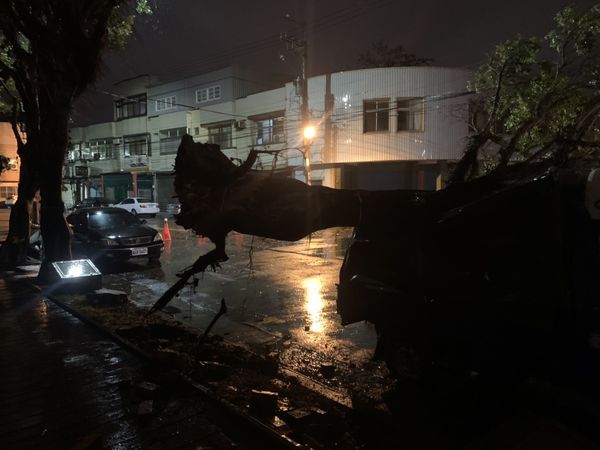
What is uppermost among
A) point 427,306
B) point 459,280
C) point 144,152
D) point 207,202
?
point 144,152

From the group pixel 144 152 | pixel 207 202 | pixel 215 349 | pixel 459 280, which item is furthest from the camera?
pixel 144 152

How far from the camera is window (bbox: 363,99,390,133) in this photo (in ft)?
84.0

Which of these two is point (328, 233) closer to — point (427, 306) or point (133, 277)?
point (133, 277)

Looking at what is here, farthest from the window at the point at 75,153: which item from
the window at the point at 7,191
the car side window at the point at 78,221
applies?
the car side window at the point at 78,221

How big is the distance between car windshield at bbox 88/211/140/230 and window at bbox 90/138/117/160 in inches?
1442

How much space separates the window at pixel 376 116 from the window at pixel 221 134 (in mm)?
12790

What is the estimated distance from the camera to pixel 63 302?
8.18 meters

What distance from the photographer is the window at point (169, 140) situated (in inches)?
1565

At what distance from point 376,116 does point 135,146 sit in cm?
2798

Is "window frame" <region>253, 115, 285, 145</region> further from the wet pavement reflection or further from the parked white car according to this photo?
the wet pavement reflection

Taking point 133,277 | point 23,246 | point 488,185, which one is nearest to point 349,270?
point 488,185

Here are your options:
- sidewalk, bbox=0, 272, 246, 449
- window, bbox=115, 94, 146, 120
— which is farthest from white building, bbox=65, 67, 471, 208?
sidewalk, bbox=0, 272, 246, 449

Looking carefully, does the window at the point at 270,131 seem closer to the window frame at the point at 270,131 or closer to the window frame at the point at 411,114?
the window frame at the point at 270,131

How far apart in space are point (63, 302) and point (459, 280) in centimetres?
722
